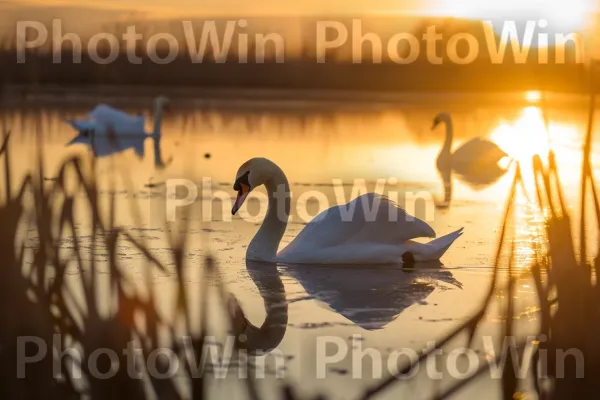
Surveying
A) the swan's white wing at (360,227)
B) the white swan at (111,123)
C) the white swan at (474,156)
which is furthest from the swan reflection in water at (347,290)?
the white swan at (111,123)

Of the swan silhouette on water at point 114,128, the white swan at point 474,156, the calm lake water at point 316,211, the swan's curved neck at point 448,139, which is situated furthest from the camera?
the swan silhouette on water at point 114,128

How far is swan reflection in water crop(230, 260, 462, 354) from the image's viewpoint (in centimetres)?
455

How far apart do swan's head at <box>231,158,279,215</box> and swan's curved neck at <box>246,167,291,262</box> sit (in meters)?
0.04

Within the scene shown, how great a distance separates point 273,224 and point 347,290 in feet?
3.64

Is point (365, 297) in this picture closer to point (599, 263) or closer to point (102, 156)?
point (599, 263)

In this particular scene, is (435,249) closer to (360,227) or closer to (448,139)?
(360,227)

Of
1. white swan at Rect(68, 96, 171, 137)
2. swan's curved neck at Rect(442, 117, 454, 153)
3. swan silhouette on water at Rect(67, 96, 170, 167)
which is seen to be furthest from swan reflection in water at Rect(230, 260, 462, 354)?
white swan at Rect(68, 96, 171, 137)

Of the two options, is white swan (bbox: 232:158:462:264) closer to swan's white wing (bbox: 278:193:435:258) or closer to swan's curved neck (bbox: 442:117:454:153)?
swan's white wing (bbox: 278:193:435:258)

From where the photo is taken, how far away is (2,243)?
3.49 meters

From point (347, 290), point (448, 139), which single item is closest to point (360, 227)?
point (347, 290)

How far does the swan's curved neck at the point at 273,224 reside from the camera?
20.6 ft

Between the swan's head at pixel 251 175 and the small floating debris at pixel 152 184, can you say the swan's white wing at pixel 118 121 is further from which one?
the swan's head at pixel 251 175

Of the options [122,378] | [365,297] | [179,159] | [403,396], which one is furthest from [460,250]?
[179,159]

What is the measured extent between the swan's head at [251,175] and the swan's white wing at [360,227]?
546 millimetres
